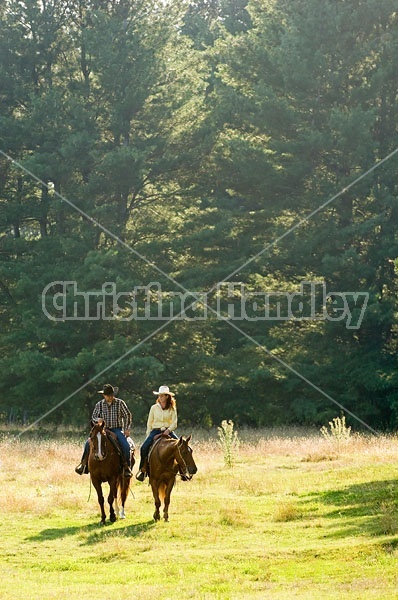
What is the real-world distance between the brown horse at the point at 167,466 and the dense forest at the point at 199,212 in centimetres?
1795

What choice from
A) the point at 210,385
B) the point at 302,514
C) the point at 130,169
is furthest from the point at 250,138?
the point at 302,514

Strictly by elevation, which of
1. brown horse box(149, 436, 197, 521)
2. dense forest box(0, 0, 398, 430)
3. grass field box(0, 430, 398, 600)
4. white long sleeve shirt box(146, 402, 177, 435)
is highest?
dense forest box(0, 0, 398, 430)

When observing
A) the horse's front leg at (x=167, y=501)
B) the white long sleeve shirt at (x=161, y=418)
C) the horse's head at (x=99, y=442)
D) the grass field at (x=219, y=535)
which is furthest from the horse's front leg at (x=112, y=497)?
the white long sleeve shirt at (x=161, y=418)

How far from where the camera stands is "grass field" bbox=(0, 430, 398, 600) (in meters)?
10.2

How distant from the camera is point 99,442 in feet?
48.3

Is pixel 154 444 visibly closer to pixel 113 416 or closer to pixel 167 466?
pixel 167 466

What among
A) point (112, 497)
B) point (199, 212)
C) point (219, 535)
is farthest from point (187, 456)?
point (199, 212)

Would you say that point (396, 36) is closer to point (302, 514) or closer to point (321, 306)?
point (321, 306)

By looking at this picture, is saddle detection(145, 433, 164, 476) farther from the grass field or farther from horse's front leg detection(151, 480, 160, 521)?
the grass field

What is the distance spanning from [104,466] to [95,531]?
1223 mm

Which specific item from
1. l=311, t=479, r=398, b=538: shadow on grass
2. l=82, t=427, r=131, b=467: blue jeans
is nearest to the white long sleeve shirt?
l=82, t=427, r=131, b=467: blue jeans

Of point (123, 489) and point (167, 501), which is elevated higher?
point (123, 489)

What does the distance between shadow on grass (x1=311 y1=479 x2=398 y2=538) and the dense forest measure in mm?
14940

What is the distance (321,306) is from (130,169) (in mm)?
9314
